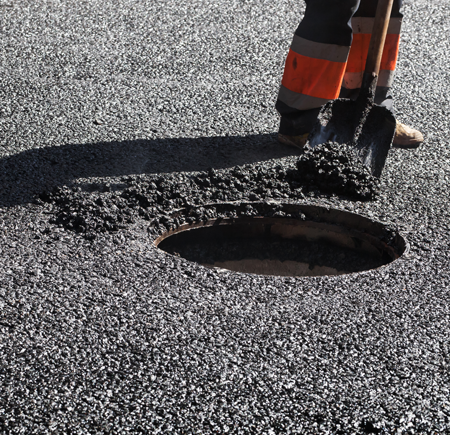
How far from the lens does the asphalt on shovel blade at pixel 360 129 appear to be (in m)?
3.27

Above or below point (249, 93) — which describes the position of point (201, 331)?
below

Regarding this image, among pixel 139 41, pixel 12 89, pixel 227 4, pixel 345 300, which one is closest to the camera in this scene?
pixel 345 300

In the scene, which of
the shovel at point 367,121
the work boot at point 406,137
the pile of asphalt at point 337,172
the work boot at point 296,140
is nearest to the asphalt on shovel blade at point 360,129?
the shovel at point 367,121

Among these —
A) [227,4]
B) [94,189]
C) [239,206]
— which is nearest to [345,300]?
[239,206]

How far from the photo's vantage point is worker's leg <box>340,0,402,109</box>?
3678 mm

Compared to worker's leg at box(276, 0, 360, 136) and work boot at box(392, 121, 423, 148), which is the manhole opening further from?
work boot at box(392, 121, 423, 148)

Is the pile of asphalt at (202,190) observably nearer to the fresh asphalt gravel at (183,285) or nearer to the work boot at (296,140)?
the fresh asphalt gravel at (183,285)

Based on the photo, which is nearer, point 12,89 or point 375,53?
point 375,53

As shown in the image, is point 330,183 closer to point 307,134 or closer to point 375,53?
point 307,134

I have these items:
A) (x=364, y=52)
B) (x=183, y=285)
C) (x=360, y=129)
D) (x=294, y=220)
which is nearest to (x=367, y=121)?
(x=360, y=129)

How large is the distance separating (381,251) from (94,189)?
4.47ft

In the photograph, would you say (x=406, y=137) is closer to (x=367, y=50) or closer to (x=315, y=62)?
(x=367, y=50)

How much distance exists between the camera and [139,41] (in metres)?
5.33

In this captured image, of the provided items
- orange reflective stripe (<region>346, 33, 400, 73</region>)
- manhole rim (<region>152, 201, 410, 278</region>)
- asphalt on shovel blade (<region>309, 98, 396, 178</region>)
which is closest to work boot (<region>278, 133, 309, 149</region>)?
asphalt on shovel blade (<region>309, 98, 396, 178</region>)
